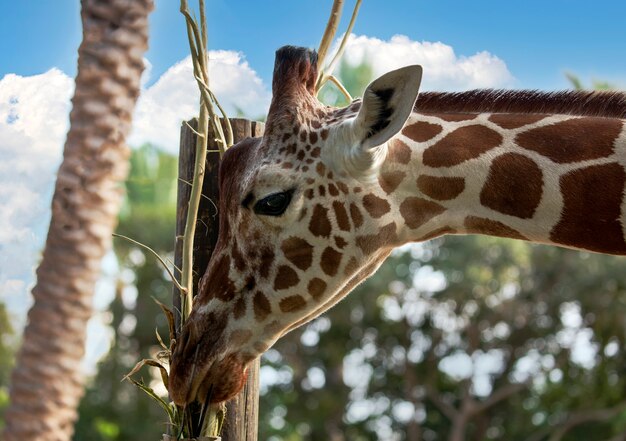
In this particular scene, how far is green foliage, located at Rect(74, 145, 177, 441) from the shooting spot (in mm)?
22172

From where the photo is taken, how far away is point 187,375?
316 centimetres

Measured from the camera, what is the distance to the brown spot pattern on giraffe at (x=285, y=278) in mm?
3121

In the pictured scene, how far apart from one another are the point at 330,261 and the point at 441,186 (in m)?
0.45

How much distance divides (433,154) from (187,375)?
1134 millimetres

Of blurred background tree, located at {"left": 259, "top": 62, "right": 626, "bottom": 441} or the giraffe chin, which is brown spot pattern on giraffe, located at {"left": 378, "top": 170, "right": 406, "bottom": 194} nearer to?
the giraffe chin

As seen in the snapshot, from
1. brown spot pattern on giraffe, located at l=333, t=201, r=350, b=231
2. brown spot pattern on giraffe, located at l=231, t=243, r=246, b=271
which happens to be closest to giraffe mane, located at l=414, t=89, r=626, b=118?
brown spot pattern on giraffe, located at l=333, t=201, r=350, b=231

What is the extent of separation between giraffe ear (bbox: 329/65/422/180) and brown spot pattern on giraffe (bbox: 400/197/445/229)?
160 millimetres

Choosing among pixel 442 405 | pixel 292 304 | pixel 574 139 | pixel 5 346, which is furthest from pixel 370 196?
pixel 442 405

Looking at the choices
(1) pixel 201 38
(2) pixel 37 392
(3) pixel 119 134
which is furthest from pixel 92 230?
(1) pixel 201 38

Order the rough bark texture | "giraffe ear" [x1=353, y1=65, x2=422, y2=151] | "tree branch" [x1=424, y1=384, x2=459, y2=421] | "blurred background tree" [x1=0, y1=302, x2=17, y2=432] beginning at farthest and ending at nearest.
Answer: "tree branch" [x1=424, y1=384, x2=459, y2=421], "blurred background tree" [x1=0, y1=302, x2=17, y2=432], the rough bark texture, "giraffe ear" [x1=353, y1=65, x2=422, y2=151]

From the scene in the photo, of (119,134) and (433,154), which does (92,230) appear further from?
(433,154)

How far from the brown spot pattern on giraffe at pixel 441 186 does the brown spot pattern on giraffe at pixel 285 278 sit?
0.52 metres

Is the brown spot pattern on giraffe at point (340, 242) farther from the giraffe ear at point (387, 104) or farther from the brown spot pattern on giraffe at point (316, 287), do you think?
the giraffe ear at point (387, 104)

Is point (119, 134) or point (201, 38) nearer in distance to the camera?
point (201, 38)
